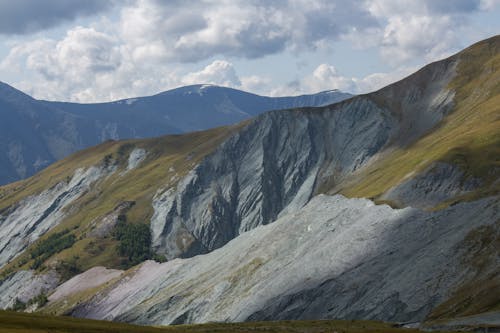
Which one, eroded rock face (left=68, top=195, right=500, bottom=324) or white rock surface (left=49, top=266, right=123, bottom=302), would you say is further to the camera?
white rock surface (left=49, top=266, right=123, bottom=302)

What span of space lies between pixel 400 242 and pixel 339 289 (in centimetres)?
1460

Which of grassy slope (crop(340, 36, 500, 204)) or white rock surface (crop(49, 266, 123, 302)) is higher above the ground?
grassy slope (crop(340, 36, 500, 204))

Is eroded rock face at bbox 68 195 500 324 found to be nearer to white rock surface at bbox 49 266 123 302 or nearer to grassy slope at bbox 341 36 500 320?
grassy slope at bbox 341 36 500 320

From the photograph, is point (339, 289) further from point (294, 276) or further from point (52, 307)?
point (52, 307)

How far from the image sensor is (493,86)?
198m

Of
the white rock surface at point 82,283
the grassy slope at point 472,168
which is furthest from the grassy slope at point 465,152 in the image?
the white rock surface at point 82,283

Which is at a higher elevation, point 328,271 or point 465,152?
point 465,152

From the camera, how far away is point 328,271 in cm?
11231

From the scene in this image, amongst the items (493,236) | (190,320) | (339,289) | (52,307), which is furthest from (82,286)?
(493,236)

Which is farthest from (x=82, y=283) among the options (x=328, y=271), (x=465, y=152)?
(x=465, y=152)

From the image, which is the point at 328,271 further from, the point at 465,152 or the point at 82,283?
the point at 82,283

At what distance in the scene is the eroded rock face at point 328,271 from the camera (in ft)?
313

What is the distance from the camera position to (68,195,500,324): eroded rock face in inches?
3750

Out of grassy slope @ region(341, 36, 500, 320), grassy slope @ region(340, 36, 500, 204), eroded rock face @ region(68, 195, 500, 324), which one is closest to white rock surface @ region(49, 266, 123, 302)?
eroded rock face @ region(68, 195, 500, 324)
